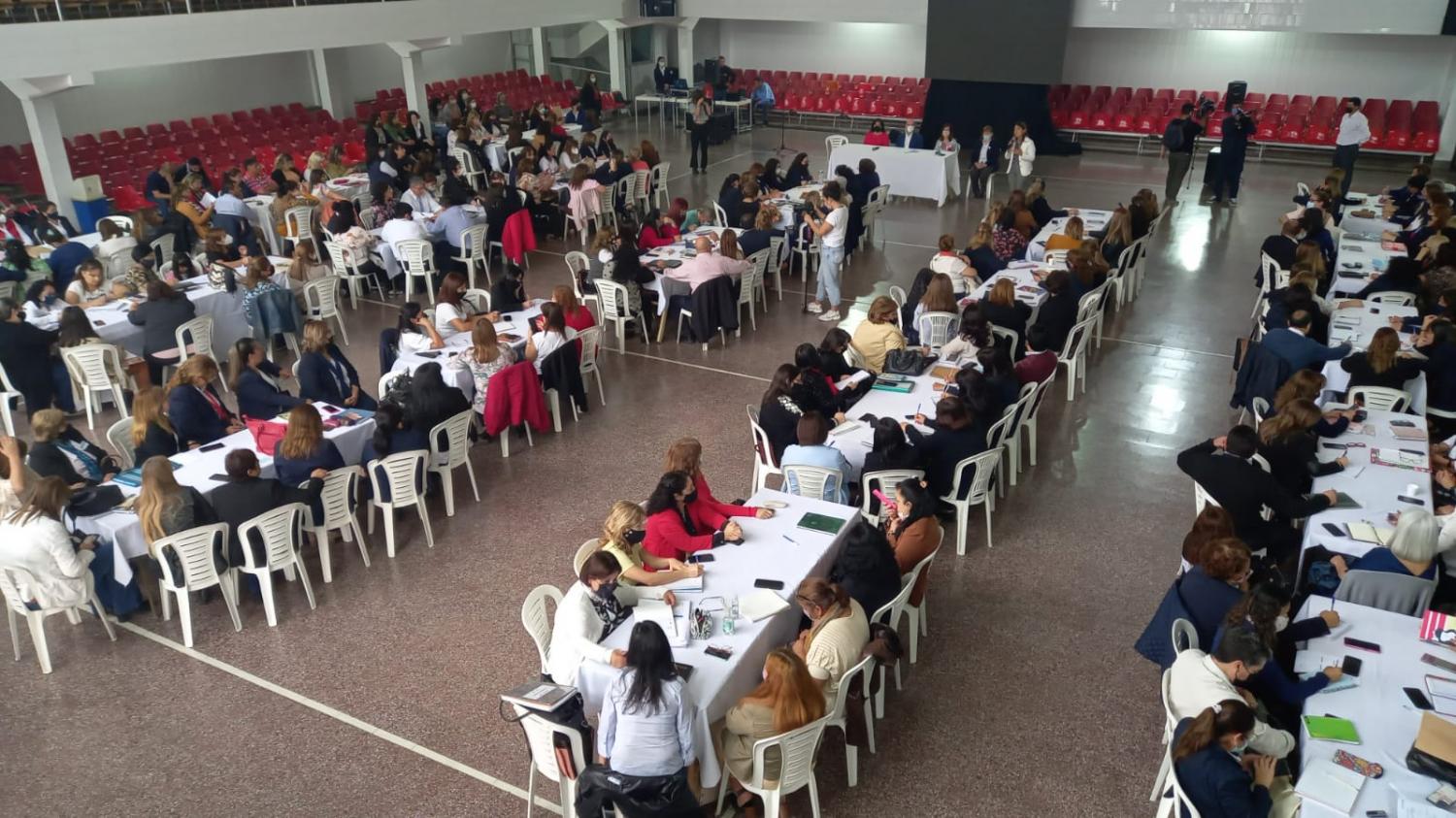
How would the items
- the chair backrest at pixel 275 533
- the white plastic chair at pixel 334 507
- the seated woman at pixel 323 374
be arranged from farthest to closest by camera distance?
1. the seated woman at pixel 323 374
2. the white plastic chair at pixel 334 507
3. the chair backrest at pixel 275 533

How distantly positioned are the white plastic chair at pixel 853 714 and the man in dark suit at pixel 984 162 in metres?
12.6

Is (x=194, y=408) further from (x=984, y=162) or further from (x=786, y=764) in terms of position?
(x=984, y=162)

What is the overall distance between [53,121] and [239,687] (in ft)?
35.6

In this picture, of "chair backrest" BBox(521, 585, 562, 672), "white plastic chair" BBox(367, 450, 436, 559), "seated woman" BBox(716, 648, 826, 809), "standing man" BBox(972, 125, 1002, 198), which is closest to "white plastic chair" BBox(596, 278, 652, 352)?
"white plastic chair" BBox(367, 450, 436, 559)

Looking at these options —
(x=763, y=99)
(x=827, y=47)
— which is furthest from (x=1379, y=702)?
(x=827, y=47)

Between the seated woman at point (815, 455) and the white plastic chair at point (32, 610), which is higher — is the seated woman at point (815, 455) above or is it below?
above

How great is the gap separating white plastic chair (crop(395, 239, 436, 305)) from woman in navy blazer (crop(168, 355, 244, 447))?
4482 mm

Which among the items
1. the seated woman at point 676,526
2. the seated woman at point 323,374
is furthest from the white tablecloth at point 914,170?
the seated woman at point 676,526

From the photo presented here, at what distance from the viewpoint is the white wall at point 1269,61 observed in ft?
59.7

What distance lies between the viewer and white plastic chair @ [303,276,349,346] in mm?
10289

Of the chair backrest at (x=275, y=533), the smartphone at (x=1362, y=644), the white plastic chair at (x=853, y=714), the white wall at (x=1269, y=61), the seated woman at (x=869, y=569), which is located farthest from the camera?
the white wall at (x=1269, y=61)

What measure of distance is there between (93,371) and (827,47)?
60.6 ft

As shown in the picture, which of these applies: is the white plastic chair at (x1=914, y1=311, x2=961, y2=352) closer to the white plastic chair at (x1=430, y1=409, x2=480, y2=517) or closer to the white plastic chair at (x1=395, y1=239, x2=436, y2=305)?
the white plastic chair at (x1=430, y1=409, x2=480, y2=517)

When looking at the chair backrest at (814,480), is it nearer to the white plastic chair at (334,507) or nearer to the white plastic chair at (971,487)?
the white plastic chair at (971,487)
